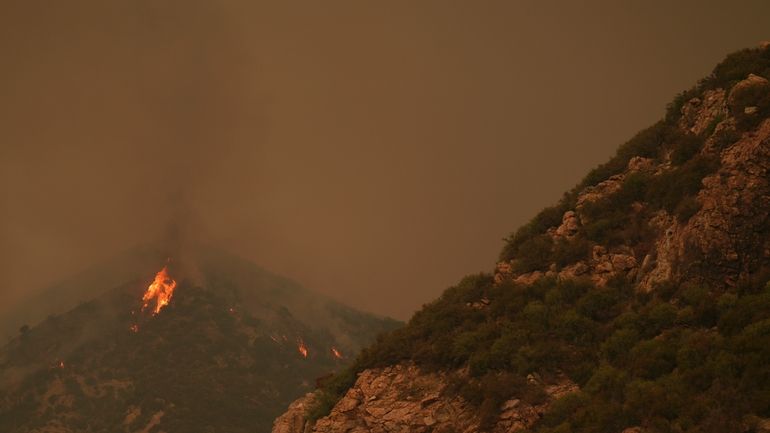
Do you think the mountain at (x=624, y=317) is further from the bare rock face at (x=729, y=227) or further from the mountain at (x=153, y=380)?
the mountain at (x=153, y=380)

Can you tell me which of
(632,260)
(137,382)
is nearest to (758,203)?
(632,260)

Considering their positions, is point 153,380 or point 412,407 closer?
point 412,407

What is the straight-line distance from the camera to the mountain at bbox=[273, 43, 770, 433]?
1046 inches

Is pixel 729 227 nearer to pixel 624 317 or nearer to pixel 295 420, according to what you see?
pixel 624 317

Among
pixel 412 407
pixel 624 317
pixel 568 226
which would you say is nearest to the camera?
pixel 624 317

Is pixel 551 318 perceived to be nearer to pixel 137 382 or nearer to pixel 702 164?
pixel 702 164

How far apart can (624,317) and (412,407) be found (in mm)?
11681

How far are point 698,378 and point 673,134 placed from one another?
79.3 ft

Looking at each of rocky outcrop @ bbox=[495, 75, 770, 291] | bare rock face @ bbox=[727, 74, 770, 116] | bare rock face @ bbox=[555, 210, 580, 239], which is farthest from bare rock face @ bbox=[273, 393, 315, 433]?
bare rock face @ bbox=[727, 74, 770, 116]

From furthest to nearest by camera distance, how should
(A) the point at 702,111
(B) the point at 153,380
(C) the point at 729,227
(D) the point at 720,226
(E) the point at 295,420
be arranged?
(B) the point at 153,380 → (E) the point at 295,420 → (A) the point at 702,111 → (D) the point at 720,226 → (C) the point at 729,227

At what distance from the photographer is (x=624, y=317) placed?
33.8 m

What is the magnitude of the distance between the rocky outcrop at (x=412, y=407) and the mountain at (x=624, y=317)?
0.08 metres

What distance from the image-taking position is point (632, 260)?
38344 millimetres

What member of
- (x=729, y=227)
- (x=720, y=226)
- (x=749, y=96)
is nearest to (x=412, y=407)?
(x=720, y=226)
